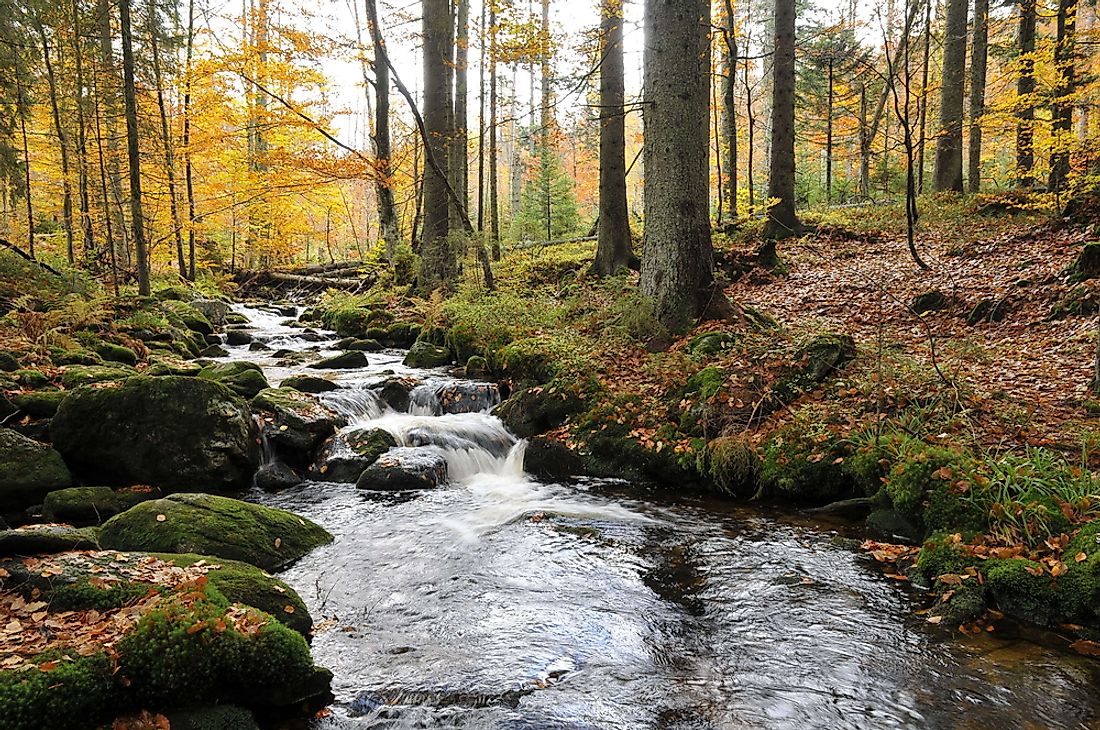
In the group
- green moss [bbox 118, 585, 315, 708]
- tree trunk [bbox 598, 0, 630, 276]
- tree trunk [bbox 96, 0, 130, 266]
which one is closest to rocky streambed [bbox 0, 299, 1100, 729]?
green moss [bbox 118, 585, 315, 708]

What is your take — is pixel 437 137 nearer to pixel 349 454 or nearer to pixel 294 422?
pixel 294 422

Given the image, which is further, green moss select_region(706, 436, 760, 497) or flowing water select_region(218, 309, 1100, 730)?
green moss select_region(706, 436, 760, 497)

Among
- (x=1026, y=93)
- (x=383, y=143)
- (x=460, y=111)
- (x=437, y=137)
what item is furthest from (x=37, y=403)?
(x=1026, y=93)

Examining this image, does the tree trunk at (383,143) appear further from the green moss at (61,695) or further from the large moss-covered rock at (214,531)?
the green moss at (61,695)

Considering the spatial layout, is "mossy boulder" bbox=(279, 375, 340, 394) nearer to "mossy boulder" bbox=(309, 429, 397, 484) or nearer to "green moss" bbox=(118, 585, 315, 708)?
"mossy boulder" bbox=(309, 429, 397, 484)

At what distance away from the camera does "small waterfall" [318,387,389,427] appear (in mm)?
9461

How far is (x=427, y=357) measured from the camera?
12.5 m

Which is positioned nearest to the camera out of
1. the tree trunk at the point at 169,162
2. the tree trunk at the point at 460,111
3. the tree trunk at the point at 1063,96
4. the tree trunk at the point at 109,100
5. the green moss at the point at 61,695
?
the green moss at the point at 61,695

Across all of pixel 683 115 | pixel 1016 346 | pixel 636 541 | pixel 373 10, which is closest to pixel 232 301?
pixel 373 10

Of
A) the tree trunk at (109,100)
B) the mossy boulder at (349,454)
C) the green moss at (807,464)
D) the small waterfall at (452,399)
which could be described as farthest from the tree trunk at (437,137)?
the green moss at (807,464)

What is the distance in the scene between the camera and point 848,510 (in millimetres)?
6098

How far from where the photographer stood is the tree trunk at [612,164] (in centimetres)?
1330

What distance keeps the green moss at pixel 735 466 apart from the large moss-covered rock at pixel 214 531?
4.18 m

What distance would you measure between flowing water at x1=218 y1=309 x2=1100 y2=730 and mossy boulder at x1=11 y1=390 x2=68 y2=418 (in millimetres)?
2676
